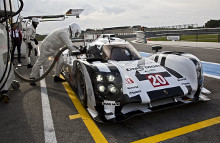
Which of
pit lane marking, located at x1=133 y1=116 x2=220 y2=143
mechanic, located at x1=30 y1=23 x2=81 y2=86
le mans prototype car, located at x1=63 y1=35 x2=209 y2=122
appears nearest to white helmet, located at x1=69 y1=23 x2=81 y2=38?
mechanic, located at x1=30 y1=23 x2=81 y2=86

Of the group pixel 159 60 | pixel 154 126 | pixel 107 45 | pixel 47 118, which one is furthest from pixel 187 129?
pixel 107 45

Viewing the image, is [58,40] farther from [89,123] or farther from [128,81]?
[89,123]

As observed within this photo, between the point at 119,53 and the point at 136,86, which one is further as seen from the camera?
the point at 119,53

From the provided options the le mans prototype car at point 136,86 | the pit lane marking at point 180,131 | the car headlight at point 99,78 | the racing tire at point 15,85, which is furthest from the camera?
the racing tire at point 15,85

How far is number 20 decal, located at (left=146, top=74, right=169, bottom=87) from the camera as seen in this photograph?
3.11m

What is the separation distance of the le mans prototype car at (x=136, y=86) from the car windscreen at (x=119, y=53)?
238 mm

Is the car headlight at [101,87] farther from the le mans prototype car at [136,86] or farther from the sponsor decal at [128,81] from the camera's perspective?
the sponsor decal at [128,81]

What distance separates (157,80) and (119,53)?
1.22 metres

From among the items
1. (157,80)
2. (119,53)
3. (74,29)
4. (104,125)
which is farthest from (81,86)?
(74,29)

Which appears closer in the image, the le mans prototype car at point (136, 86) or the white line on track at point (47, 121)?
the white line on track at point (47, 121)

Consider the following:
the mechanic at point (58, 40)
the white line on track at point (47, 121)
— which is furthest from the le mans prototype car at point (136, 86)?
the mechanic at point (58, 40)

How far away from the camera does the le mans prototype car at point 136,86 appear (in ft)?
9.05

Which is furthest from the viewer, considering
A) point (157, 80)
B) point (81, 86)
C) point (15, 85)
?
point (15, 85)

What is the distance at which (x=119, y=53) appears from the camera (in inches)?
163
